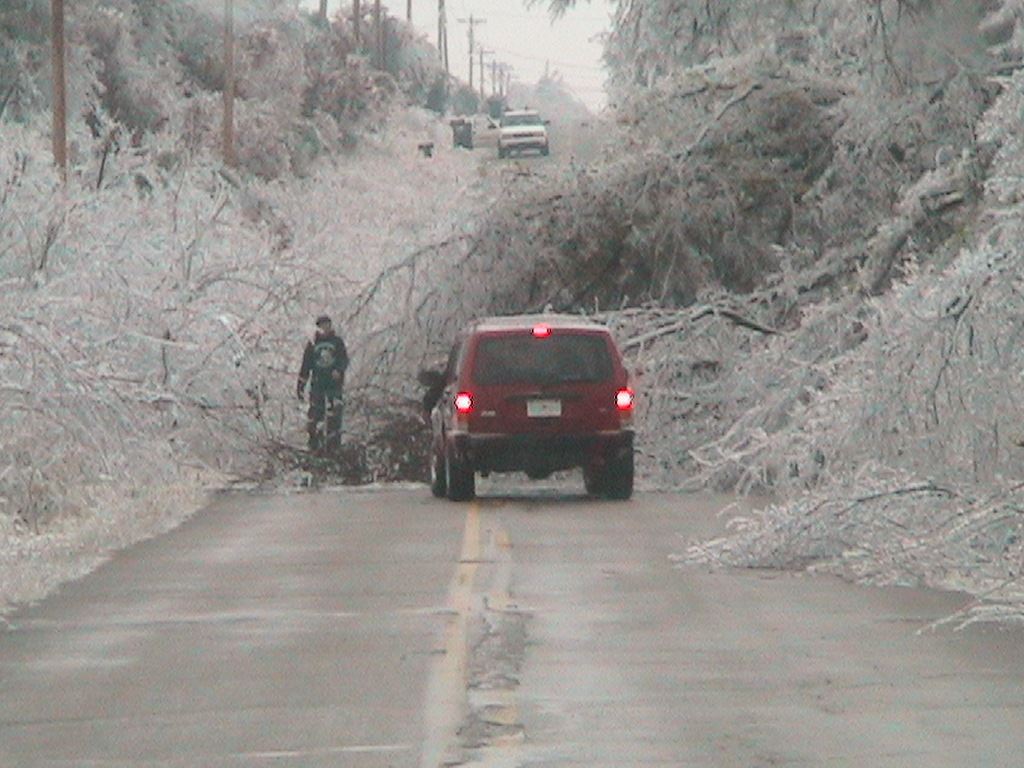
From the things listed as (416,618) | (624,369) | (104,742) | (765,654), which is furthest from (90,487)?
(104,742)

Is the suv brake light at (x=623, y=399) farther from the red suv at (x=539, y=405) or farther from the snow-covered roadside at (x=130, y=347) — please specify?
the snow-covered roadside at (x=130, y=347)

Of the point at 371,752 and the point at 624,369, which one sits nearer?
the point at 371,752

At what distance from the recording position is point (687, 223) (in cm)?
3172

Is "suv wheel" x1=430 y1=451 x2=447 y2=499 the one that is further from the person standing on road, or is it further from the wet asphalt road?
the wet asphalt road

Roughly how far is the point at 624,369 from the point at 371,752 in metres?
16.4

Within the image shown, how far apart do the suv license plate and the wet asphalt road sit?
5.37 meters

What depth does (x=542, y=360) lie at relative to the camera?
86.4ft

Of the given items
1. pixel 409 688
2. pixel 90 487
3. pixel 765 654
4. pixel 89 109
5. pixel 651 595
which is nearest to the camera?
pixel 409 688

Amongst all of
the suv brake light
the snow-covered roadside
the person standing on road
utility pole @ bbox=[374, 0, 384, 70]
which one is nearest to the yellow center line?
the snow-covered roadside

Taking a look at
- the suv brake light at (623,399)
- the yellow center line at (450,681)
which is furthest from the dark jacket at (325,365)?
the yellow center line at (450,681)

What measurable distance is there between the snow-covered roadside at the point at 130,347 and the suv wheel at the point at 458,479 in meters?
2.51

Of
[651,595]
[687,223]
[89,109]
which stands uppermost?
[89,109]

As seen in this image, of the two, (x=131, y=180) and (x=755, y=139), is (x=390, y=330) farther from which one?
(x=131, y=180)

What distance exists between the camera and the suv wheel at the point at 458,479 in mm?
26266
